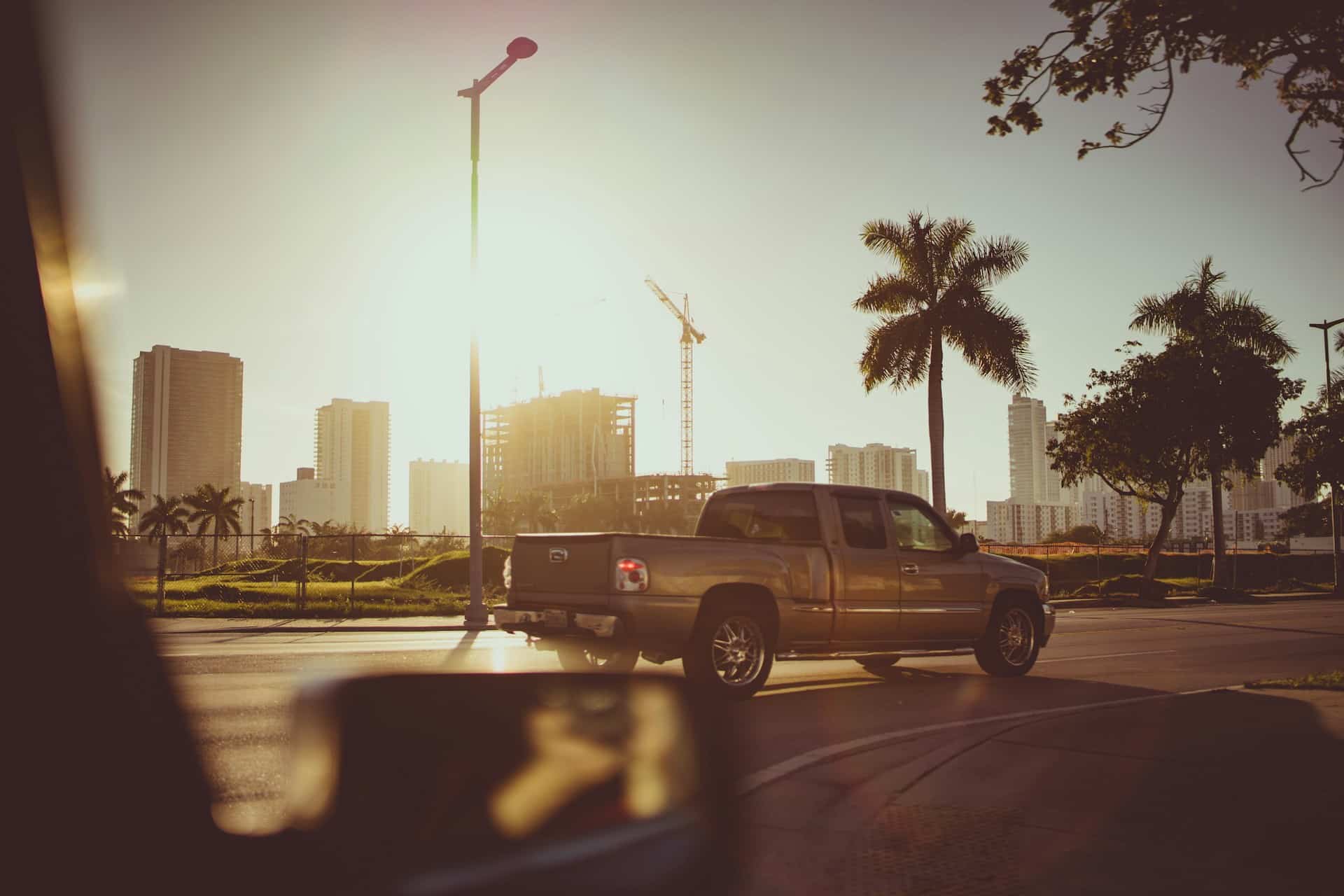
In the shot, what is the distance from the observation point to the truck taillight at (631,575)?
9.62m

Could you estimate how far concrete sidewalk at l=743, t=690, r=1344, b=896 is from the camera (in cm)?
480

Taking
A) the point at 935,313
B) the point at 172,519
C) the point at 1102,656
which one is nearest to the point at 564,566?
the point at 1102,656

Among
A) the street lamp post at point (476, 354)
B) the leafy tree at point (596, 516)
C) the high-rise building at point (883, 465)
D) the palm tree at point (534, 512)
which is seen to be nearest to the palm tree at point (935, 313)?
the street lamp post at point (476, 354)

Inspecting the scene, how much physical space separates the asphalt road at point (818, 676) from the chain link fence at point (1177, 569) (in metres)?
22.9

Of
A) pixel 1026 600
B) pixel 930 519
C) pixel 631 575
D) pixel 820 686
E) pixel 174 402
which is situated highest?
pixel 174 402

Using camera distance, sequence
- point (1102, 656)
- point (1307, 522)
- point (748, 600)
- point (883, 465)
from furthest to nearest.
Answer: point (883, 465)
point (1307, 522)
point (1102, 656)
point (748, 600)

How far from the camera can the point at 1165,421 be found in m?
34.9

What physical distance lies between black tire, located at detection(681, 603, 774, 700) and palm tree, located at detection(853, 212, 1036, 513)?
905 inches

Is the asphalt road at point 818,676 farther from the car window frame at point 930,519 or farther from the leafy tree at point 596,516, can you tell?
the leafy tree at point 596,516

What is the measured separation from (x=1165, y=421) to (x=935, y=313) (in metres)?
9.19

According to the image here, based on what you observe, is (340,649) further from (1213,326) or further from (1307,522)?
(1307,522)

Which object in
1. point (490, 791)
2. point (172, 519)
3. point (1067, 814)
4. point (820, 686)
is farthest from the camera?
point (172, 519)

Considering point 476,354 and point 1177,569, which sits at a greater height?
point 476,354

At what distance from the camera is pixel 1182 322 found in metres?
37.9
